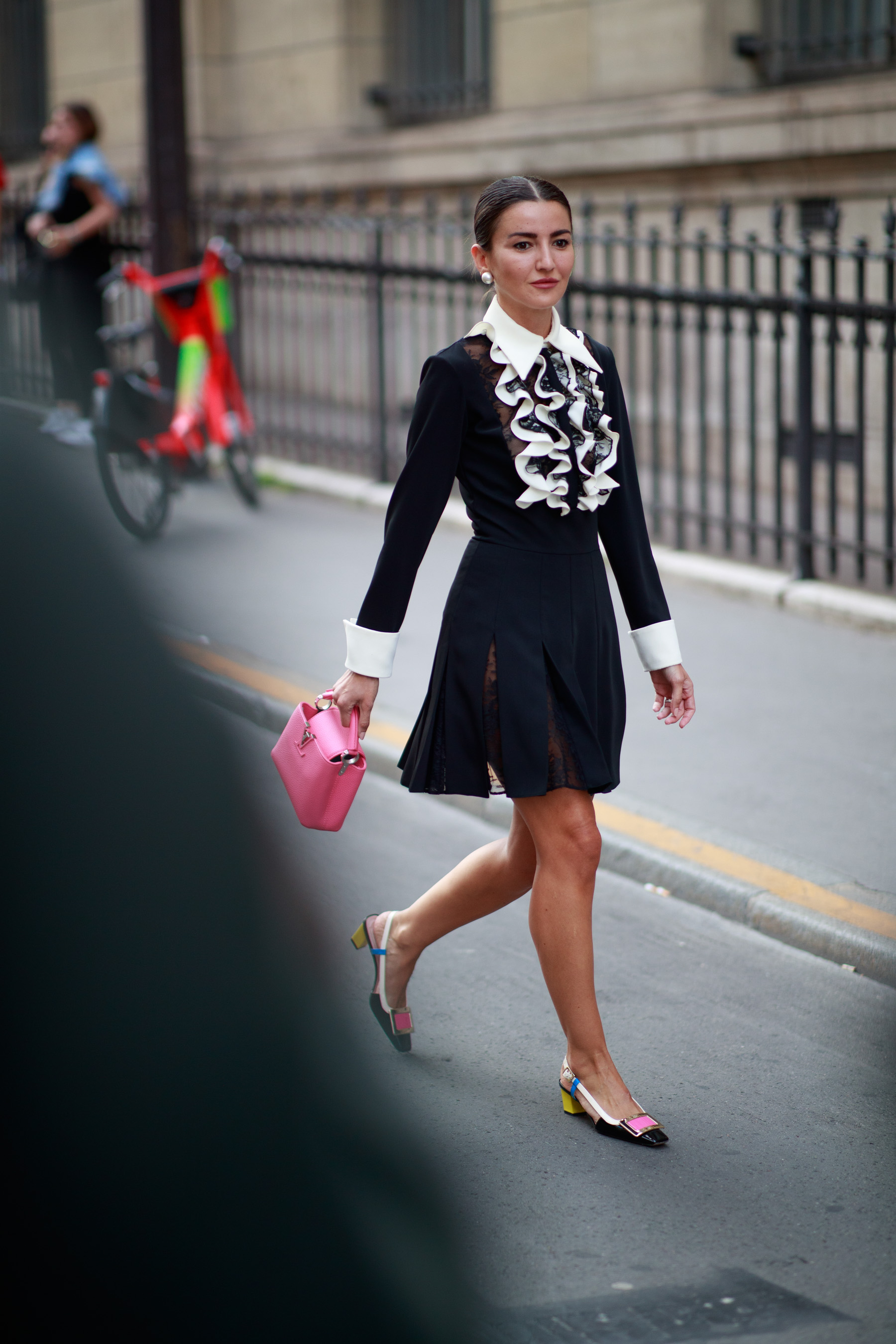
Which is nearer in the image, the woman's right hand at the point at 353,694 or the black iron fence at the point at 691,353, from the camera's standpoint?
the woman's right hand at the point at 353,694

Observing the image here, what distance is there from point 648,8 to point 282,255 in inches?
117

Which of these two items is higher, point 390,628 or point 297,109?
point 297,109

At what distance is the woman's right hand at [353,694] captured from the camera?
3463mm

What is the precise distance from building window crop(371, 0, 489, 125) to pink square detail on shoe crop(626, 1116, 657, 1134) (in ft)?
37.3

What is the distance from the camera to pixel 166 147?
10945 mm

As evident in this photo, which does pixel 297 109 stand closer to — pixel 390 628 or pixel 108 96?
pixel 108 96

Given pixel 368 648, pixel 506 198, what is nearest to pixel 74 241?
pixel 506 198

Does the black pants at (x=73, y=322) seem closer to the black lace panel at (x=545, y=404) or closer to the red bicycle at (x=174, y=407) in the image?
the red bicycle at (x=174, y=407)

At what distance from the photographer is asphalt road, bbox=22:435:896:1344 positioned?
295cm

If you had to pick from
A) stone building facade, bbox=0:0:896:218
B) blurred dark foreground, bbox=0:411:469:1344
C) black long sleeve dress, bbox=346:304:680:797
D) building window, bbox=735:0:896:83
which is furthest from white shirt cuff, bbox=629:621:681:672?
building window, bbox=735:0:896:83

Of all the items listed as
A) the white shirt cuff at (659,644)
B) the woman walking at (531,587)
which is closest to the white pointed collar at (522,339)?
the woman walking at (531,587)

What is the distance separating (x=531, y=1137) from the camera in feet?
11.6

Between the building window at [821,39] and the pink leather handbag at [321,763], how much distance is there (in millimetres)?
8208

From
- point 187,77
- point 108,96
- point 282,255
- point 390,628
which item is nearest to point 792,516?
point 282,255
